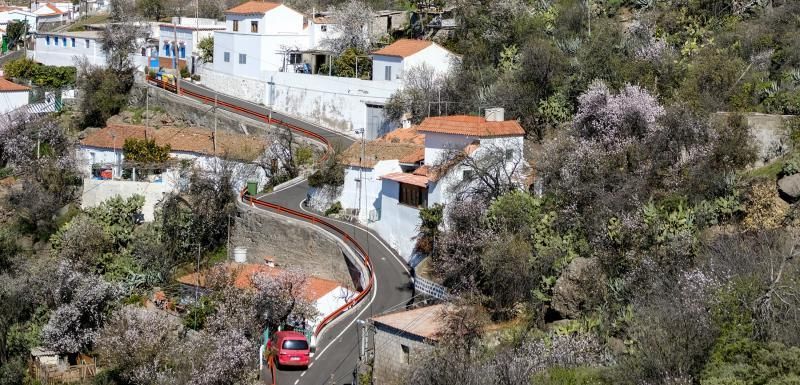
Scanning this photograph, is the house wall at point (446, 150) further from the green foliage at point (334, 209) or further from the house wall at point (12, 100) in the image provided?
the house wall at point (12, 100)

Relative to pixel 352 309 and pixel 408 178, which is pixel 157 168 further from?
pixel 352 309

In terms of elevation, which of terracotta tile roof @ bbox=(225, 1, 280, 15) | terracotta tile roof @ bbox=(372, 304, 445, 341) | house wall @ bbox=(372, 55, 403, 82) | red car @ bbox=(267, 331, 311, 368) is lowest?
red car @ bbox=(267, 331, 311, 368)

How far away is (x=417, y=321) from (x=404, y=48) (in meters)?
25.9

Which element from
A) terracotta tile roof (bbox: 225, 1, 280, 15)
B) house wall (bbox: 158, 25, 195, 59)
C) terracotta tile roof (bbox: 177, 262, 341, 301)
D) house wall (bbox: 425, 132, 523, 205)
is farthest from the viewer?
house wall (bbox: 158, 25, 195, 59)

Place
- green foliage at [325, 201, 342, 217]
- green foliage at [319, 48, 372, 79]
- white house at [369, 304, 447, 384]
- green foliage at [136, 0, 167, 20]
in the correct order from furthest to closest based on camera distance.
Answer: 1. green foliage at [136, 0, 167, 20]
2. green foliage at [319, 48, 372, 79]
3. green foliage at [325, 201, 342, 217]
4. white house at [369, 304, 447, 384]

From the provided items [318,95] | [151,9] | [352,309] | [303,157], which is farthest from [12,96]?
[352,309]

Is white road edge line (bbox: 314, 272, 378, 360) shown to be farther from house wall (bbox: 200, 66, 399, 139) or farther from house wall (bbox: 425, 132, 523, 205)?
house wall (bbox: 200, 66, 399, 139)

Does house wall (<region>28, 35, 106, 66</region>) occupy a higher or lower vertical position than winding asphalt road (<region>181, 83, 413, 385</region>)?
higher

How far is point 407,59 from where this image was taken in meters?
57.8

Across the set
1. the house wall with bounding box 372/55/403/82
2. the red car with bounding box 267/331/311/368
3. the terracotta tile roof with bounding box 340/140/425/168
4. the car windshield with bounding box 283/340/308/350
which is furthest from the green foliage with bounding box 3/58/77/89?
the car windshield with bounding box 283/340/308/350

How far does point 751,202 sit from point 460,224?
9110 millimetres

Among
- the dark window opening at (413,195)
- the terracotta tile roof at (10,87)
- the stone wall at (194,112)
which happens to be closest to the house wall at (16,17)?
the terracotta tile roof at (10,87)

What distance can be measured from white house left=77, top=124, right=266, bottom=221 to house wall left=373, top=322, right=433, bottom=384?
20018mm

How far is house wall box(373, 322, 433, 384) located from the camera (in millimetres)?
33781
